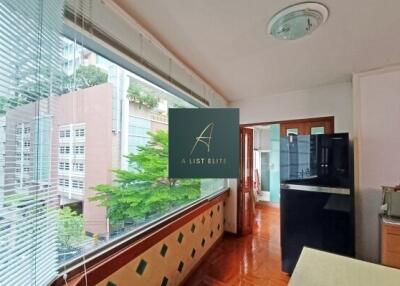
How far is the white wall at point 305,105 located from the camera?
2.75 meters

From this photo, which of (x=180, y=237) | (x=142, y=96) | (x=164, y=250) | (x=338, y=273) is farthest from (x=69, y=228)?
(x=338, y=273)

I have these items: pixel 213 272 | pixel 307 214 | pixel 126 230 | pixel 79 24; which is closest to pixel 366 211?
pixel 307 214

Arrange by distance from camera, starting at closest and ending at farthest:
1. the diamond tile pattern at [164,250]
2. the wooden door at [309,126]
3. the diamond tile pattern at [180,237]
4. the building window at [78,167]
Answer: the building window at [78,167]
the diamond tile pattern at [164,250]
the diamond tile pattern at [180,237]
the wooden door at [309,126]

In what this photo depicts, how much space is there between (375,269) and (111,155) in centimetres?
197

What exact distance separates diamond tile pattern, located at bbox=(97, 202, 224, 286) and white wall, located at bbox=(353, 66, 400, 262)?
1.83 metres

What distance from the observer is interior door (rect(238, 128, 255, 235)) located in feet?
12.2

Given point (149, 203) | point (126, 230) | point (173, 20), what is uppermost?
point (173, 20)

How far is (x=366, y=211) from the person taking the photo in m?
2.39

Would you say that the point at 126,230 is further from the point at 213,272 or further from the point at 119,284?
the point at 213,272

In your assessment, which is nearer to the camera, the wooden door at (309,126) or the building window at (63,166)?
the building window at (63,166)

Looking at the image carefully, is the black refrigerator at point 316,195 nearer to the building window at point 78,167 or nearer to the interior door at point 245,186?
the interior door at point 245,186

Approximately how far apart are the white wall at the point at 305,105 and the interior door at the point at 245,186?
0.41 m

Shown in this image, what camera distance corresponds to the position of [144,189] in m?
1.83

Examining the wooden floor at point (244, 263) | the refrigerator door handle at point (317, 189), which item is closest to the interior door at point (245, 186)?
the wooden floor at point (244, 263)
